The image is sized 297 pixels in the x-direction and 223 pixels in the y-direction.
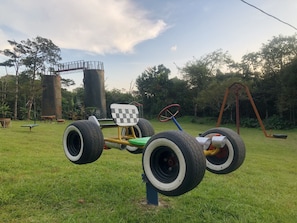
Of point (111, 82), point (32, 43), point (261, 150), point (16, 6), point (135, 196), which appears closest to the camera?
point (135, 196)

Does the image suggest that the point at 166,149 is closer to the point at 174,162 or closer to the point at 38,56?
the point at 174,162

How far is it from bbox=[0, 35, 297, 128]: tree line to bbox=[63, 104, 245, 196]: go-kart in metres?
19.4

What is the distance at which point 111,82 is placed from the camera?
36.0m

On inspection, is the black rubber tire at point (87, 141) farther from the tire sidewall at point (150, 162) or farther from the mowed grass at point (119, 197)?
the tire sidewall at point (150, 162)

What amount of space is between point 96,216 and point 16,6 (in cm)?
757

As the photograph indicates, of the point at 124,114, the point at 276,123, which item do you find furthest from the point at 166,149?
the point at 276,123

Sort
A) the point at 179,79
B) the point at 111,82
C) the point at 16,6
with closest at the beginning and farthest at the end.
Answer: the point at 16,6 → the point at 179,79 → the point at 111,82

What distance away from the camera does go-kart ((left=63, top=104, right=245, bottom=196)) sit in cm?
213

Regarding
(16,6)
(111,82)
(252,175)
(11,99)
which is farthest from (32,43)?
(252,175)

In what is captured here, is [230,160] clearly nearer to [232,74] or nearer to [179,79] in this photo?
[232,74]

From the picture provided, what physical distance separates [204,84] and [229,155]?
2646 cm

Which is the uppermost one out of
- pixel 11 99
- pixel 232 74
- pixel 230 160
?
pixel 232 74

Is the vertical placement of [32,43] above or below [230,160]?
above

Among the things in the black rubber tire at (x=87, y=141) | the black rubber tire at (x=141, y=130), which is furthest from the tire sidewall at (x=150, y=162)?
the black rubber tire at (x=141, y=130)
